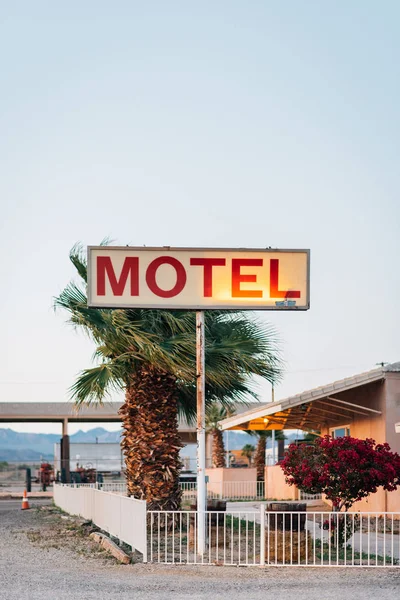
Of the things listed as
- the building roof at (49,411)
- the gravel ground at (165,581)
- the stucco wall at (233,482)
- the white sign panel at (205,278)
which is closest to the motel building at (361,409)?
the white sign panel at (205,278)

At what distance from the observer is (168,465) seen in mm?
22094

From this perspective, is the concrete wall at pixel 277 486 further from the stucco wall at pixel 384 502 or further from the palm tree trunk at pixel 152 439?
the palm tree trunk at pixel 152 439

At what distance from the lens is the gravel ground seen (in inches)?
516

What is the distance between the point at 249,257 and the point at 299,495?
22.2 m

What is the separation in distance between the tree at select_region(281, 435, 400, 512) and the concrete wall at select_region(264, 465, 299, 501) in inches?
825

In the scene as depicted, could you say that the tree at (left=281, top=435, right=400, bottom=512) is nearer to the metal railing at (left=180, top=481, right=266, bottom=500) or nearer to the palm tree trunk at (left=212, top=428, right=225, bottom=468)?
the metal railing at (left=180, top=481, right=266, bottom=500)

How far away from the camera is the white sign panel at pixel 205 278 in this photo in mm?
18125

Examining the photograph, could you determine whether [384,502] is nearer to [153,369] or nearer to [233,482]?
[153,369]

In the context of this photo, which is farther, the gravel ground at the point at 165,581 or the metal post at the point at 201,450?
the metal post at the point at 201,450

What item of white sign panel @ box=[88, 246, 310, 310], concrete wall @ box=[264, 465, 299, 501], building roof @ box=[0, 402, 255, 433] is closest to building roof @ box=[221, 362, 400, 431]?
concrete wall @ box=[264, 465, 299, 501]

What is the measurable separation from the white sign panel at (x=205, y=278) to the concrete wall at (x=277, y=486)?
21.7m

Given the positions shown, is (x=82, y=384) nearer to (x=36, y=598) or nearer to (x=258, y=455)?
(x=36, y=598)

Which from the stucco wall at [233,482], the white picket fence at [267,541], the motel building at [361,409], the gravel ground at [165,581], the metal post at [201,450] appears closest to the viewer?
the gravel ground at [165,581]

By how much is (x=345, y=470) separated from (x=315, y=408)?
13811 millimetres
